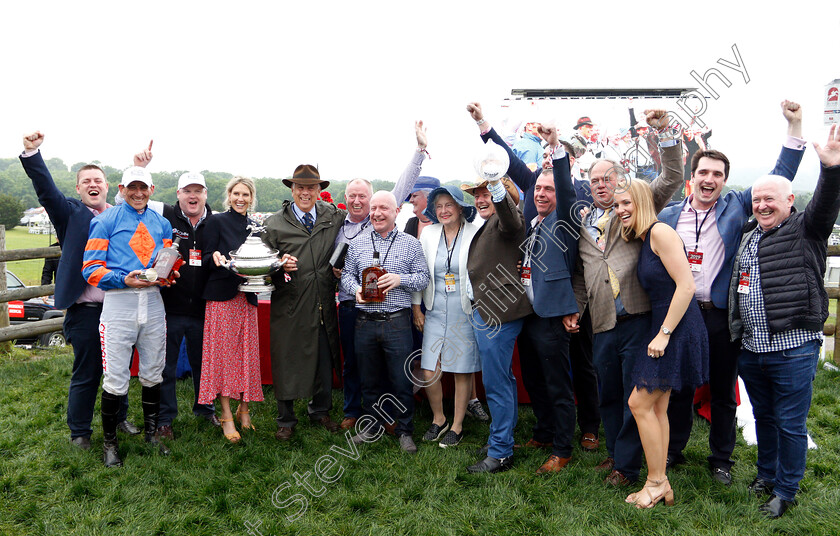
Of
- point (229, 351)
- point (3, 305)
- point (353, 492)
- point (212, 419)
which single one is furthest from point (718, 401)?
point (3, 305)

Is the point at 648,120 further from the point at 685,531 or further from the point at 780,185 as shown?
the point at 685,531

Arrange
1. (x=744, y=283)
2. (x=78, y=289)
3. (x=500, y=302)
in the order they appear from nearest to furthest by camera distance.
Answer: (x=744, y=283) < (x=500, y=302) < (x=78, y=289)

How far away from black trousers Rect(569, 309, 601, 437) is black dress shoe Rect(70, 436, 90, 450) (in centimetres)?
382

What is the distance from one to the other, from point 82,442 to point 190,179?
7.21 ft

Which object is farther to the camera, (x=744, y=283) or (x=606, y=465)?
(x=606, y=465)

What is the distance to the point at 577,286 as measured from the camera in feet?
12.4

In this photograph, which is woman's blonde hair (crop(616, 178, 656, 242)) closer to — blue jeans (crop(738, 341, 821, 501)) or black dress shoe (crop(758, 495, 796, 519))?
blue jeans (crop(738, 341, 821, 501))

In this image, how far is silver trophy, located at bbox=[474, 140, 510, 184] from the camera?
346cm

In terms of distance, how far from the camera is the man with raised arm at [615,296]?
3325 mm

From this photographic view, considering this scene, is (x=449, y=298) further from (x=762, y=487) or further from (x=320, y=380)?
(x=762, y=487)

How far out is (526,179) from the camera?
3.98 metres

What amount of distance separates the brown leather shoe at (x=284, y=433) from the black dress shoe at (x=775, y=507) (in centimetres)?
333

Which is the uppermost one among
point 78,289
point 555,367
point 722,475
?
point 78,289

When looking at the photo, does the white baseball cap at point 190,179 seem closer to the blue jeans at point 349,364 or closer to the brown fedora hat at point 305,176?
the brown fedora hat at point 305,176
